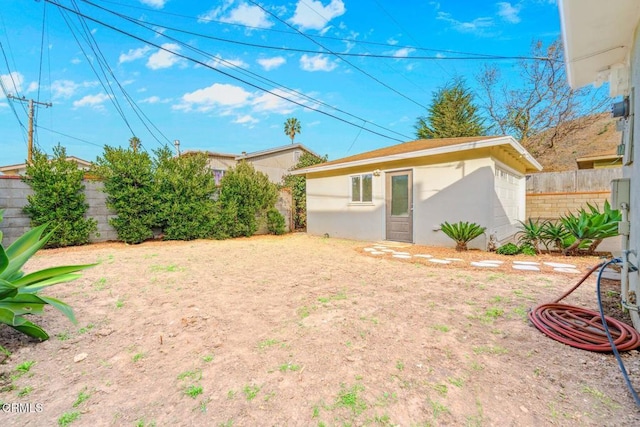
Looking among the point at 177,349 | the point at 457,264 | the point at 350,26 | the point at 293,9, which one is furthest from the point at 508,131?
the point at 177,349

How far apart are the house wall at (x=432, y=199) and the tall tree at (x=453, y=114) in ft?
32.3

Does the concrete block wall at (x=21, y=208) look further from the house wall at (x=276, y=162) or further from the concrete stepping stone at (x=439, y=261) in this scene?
the house wall at (x=276, y=162)

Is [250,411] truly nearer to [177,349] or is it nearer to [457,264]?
[177,349]

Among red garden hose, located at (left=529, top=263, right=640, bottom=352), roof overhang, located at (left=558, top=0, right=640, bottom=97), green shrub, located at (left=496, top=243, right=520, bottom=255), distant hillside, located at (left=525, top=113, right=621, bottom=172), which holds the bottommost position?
red garden hose, located at (left=529, top=263, right=640, bottom=352)

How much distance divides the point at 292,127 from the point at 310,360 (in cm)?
2680

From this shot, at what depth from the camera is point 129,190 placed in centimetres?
757

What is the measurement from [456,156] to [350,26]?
6675 millimetres

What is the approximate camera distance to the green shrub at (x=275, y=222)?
1028 cm

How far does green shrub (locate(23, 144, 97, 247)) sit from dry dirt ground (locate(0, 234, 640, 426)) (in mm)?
4437

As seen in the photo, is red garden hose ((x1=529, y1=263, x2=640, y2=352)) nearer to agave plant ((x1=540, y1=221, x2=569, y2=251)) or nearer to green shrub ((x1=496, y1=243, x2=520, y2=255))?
green shrub ((x1=496, y1=243, x2=520, y2=255))

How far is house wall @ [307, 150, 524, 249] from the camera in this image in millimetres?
6484

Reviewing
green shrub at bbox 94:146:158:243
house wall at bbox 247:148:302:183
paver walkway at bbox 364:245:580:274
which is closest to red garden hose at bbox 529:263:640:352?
paver walkway at bbox 364:245:580:274

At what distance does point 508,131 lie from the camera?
16750 millimetres

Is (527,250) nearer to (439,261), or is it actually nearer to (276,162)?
(439,261)
